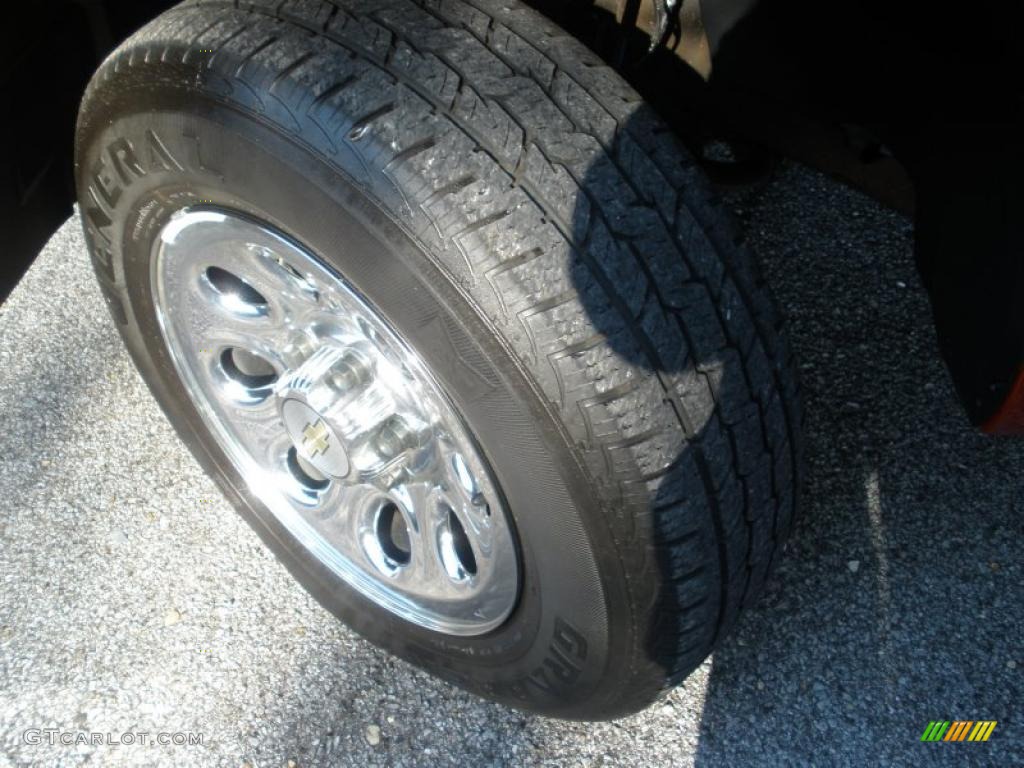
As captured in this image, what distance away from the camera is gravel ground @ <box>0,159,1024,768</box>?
→ 169 centimetres

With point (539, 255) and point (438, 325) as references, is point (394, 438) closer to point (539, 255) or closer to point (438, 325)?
point (438, 325)

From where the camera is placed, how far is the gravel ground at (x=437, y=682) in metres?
1.69

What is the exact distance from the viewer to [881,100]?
4.28ft

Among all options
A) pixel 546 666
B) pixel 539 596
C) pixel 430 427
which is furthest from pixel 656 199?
pixel 546 666

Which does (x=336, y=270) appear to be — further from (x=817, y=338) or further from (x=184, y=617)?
(x=817, y=338)

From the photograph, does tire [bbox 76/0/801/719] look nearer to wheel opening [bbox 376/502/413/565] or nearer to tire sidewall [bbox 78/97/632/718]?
tire sidewall [bbox 78/97/632/718]

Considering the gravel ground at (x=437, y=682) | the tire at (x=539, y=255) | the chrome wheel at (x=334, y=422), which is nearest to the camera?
the tire at (x=539, y=255)

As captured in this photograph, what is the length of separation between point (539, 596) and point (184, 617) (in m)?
0.87

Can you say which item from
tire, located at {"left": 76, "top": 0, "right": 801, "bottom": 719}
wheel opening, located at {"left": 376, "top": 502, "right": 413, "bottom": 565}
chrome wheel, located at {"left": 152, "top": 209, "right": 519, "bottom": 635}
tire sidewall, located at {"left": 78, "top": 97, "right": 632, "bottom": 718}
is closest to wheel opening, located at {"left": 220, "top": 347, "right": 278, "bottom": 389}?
chrome wheel, located at {"left": 152, "top": 209, "right": 519, "bottom": 635}

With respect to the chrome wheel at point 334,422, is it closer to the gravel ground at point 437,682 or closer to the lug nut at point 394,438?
the lug nut at point 394,438

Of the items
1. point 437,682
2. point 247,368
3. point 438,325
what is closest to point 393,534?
point 437,682

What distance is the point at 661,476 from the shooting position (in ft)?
3.82

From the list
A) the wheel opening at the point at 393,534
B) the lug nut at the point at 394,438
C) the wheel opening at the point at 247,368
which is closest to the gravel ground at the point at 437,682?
the wheel opening at the point at 393,534

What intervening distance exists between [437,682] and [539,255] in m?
1.00
